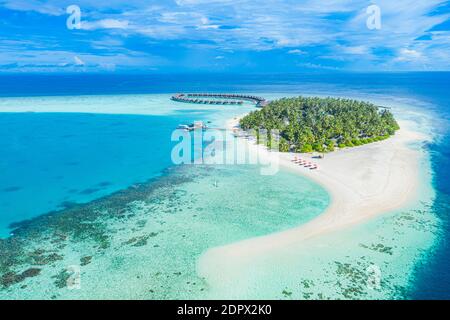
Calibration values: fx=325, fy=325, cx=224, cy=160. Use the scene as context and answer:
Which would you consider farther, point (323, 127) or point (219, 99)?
point (219, 99)

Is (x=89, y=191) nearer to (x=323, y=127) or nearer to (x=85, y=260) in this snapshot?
(x=85, y=260)

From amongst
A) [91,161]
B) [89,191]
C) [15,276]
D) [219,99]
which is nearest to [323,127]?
[91,161]

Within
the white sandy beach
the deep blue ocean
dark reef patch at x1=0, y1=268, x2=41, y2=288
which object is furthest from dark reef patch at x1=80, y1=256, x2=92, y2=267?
the deep blue ocean

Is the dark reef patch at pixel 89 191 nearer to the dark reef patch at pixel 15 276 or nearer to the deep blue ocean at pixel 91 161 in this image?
the deep blue ocean at pixel 91 161

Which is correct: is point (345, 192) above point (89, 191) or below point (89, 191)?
above

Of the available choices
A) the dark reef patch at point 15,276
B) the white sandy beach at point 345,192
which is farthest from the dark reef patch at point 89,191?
the white sandy beach at point 345,192

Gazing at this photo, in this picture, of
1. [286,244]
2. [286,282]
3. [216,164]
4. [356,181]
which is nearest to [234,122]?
[216,164]

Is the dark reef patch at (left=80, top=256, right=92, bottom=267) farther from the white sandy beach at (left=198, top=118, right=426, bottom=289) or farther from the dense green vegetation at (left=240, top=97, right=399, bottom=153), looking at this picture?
the dense green vegetation at (left=240, top=97, right=399, bottom=153)
